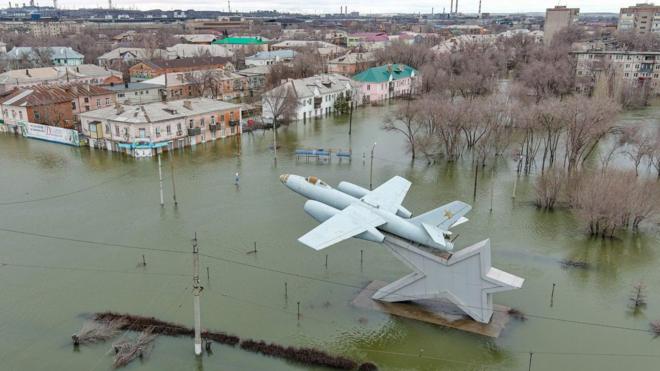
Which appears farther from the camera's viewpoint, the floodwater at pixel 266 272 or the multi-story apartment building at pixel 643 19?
the multi-story apartment building at pixel 643 19

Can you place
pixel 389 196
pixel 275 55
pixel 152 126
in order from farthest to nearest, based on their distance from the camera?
pixel 275 55, pixel 152 126, pixel 389 196

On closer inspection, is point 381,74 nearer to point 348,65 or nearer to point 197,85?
point 348,65

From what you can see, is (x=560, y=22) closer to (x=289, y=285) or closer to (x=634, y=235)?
(x=634, y=235)

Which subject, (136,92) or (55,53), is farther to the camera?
(55,53)

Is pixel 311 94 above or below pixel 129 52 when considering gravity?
below

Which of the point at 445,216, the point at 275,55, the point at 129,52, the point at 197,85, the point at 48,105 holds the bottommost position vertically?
the point at 197,85

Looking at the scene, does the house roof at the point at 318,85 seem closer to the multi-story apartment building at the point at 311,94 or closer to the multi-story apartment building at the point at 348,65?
the multi-story apartment building at the point at 311,94

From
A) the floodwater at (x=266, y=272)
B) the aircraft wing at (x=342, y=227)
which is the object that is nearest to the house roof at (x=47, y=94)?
the floodwater at (x=266, y=272)

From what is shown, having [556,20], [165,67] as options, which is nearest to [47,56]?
[165,67]
